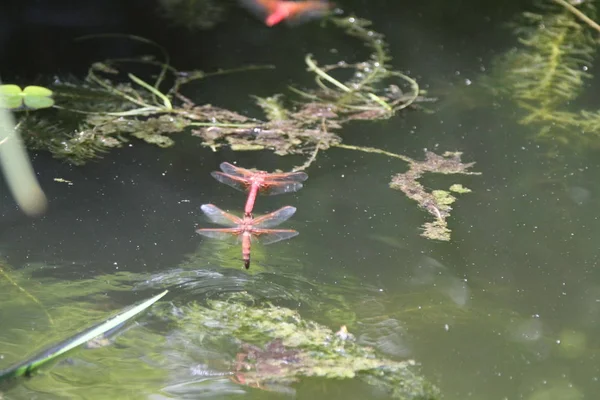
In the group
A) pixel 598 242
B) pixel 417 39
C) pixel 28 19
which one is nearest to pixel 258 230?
pixel 598 242

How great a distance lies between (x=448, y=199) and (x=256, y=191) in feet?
1.27

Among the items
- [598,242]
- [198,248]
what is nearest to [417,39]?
[598,242]

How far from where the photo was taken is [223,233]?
1398 mm

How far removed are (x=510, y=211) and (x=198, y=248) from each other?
622mm

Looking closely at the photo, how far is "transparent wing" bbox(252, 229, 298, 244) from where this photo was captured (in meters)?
1.39

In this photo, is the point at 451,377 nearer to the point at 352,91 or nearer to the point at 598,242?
the point at 598,242

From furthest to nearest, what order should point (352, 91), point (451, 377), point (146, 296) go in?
point (352, 91)
point (146, 296)
point (451, 377)

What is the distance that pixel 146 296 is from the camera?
1.25 m

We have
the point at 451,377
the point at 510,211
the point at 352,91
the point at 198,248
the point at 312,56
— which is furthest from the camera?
the point at 312,56

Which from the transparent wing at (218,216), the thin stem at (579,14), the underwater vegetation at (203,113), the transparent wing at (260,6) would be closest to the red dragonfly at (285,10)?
the transparent wing at (260,6)

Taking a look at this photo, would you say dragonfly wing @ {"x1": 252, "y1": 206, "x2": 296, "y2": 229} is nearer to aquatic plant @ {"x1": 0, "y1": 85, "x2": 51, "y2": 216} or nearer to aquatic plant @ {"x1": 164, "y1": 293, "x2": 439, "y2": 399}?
aquatic plant @ {"x1": 164, "y1": 293, "x2": 439, "y2": 399}

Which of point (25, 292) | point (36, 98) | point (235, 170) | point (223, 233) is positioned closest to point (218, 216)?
point (223, 233)

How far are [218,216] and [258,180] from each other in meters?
0.14

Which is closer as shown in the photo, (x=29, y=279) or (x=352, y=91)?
(x=29, y=279)
